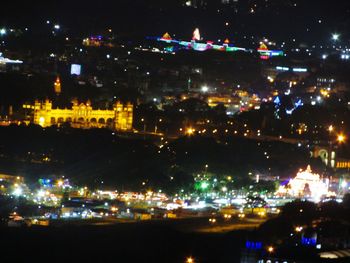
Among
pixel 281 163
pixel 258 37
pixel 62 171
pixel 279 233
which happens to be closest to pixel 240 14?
pixel 258 37

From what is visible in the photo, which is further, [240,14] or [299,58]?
[240,14]

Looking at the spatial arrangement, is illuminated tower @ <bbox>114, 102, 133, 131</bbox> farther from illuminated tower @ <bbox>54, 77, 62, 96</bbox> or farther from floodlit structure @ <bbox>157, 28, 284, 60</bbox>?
floodlit structure @ <bbox>157, 28, 284, 60</bbox>

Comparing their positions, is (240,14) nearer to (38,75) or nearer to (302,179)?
(38,75)

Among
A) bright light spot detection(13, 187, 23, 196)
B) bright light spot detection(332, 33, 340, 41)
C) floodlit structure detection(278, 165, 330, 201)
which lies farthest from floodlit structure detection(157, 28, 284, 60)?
bright light spot detection(13, 187, 23, 196)

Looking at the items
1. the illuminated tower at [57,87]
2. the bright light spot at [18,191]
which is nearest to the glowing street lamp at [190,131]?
the illuminated tower at [57,87]

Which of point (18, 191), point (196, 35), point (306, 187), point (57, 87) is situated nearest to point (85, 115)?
point (57, 87)

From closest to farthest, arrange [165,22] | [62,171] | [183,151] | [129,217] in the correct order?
[129,217] < [62,171] < [183,151] < [165,22]

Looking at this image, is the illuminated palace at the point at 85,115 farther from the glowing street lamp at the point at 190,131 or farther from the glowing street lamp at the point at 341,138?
the glowing street lamp at the point at 341,138

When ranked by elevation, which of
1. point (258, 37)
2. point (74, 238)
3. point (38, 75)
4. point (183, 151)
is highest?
point (258, 37)
